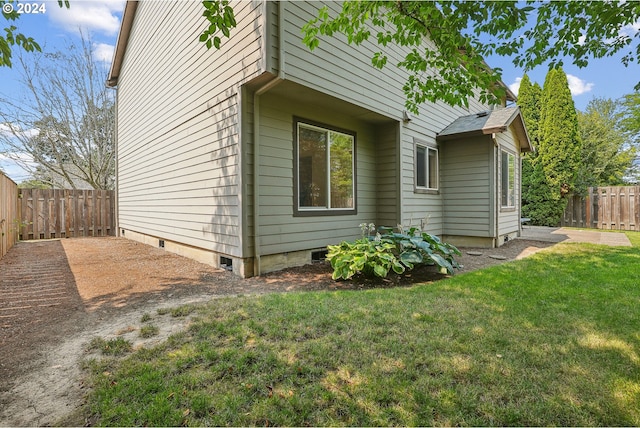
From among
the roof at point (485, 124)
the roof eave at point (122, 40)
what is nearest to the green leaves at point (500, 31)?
the roof at point (485, 124)

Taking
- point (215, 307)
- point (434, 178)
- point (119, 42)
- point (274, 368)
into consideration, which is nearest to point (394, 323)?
point (274, 368)

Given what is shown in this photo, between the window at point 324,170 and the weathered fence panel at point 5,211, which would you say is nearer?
the window at point 324,170

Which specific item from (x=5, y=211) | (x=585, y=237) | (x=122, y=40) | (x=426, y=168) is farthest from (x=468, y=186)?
(x=122, y=40)

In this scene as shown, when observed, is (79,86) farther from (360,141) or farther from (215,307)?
(215,307)

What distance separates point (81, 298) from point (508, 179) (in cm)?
1059

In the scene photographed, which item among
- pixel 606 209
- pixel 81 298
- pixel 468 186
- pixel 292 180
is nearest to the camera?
pixel 81 298

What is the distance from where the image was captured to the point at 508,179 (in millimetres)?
9586

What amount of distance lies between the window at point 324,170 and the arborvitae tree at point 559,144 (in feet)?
39.4

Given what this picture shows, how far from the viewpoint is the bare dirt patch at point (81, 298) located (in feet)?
6.89

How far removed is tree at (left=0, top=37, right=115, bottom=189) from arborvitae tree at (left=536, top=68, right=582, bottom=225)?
20.5m

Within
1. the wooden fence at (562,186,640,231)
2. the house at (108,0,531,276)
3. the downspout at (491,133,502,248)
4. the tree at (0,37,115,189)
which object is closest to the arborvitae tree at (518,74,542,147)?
the wooden fence at (562,186,640,231)

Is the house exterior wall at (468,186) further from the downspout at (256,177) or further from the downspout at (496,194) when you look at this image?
the downspout at (256,177)

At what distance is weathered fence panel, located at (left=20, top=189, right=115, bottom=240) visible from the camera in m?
10.7

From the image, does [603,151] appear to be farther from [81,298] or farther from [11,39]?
[11,39]
